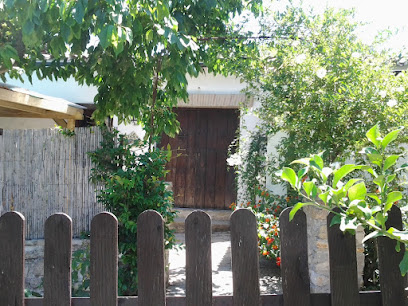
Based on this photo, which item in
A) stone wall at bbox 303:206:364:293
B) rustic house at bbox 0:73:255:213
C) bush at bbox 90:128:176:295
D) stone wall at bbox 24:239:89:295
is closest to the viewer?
stone wall at bbox 303:206:364:293

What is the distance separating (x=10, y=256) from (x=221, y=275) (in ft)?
11.0

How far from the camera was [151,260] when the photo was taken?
1733 mm

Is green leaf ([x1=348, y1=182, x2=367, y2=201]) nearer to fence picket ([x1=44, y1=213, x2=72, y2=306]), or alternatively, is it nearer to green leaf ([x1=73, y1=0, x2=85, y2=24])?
fence picket ([x1=44, y1=213, x2=72, y2=306])

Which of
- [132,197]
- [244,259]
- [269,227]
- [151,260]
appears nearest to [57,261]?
[151,260]

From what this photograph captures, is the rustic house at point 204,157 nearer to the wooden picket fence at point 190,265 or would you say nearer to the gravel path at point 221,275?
the gravel path at point 221,275

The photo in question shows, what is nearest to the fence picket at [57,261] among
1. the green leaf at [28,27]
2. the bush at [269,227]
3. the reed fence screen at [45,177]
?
the green leaf at [28,27]

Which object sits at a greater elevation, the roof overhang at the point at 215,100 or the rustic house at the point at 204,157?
the roof overhang at the point at 215,100

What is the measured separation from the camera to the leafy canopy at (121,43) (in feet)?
8.68

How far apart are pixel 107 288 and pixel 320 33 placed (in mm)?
2897

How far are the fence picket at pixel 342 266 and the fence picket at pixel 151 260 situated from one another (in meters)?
0.65

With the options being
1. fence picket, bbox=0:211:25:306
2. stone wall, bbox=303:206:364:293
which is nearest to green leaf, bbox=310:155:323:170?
fence picket, bbox=0:211:25:306

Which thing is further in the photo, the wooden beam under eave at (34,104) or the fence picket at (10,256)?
the wooden beam under eave at (34,104)

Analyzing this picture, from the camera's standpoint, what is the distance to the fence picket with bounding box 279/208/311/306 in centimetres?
175

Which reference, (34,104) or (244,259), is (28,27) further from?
(34,104)
